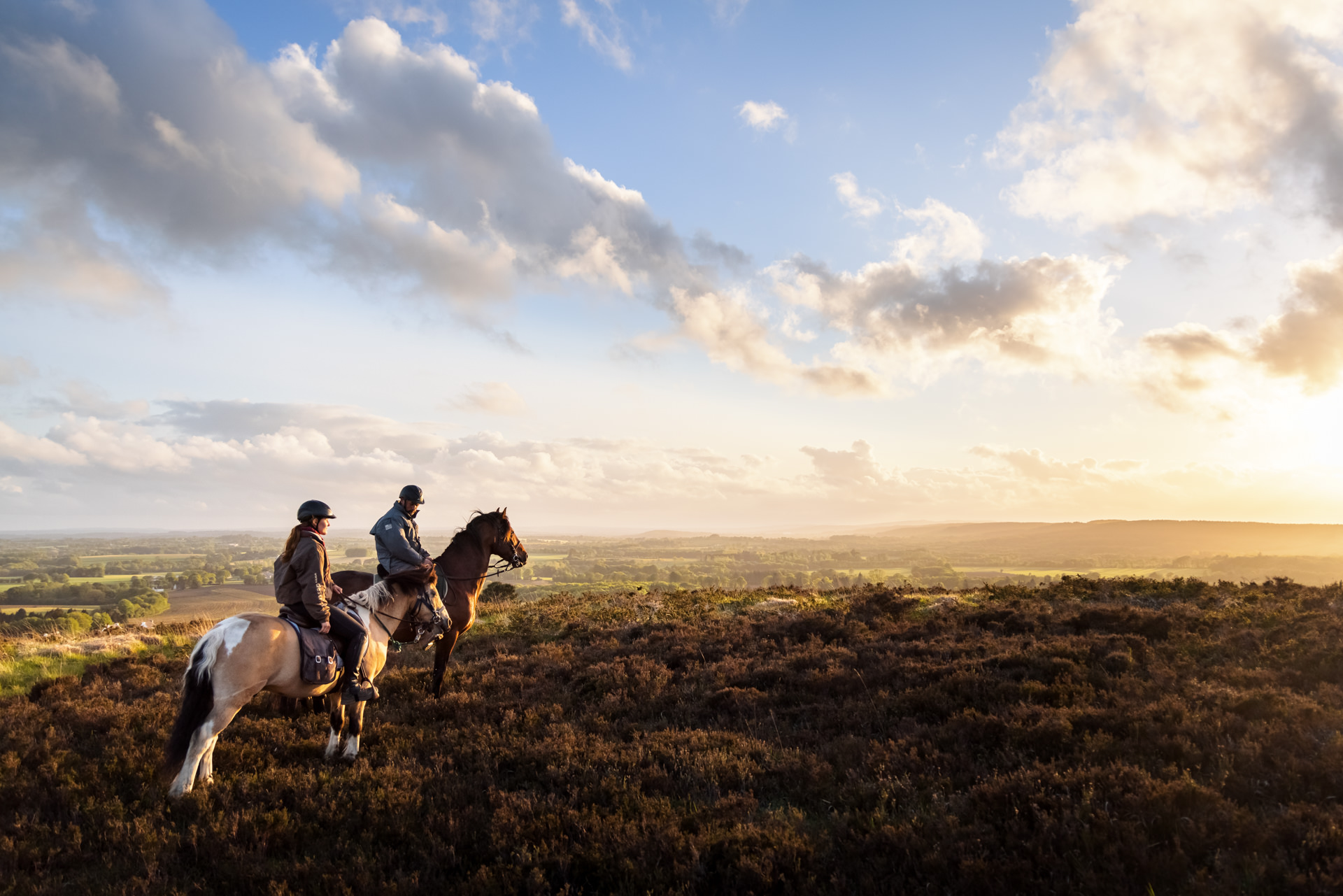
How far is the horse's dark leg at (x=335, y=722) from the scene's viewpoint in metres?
7.36

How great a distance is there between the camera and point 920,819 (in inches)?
203

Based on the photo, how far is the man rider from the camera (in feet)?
29.8

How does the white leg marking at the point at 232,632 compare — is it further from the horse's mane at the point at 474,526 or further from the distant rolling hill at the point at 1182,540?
the distant rolling hill at the point at 1182,540

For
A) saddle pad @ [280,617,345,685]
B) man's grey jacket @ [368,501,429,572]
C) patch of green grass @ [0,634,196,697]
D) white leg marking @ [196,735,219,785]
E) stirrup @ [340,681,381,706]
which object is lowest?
patch of green grass @ [0,634,196,697]

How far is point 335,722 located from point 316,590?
5.83ft

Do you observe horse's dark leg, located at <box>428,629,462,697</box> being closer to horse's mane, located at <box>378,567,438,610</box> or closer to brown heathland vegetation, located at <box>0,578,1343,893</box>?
brown heathland vegetation, located at <box>0,578,1343,893</box>

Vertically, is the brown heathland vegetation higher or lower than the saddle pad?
lower

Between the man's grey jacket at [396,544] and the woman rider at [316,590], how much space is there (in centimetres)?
141

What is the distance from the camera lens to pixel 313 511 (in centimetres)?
728


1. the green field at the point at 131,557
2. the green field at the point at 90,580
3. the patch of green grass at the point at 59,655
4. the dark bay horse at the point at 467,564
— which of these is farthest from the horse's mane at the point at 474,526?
the green field at the point at 131,557

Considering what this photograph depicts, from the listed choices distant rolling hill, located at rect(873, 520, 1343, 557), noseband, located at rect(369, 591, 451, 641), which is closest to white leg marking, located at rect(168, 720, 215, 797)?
noseband, located at rect(369, 591, 451, 641)

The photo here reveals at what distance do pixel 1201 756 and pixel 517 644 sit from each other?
12.6m

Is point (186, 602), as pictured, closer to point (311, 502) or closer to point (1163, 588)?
point (311, 502)

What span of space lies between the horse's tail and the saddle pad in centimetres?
82
